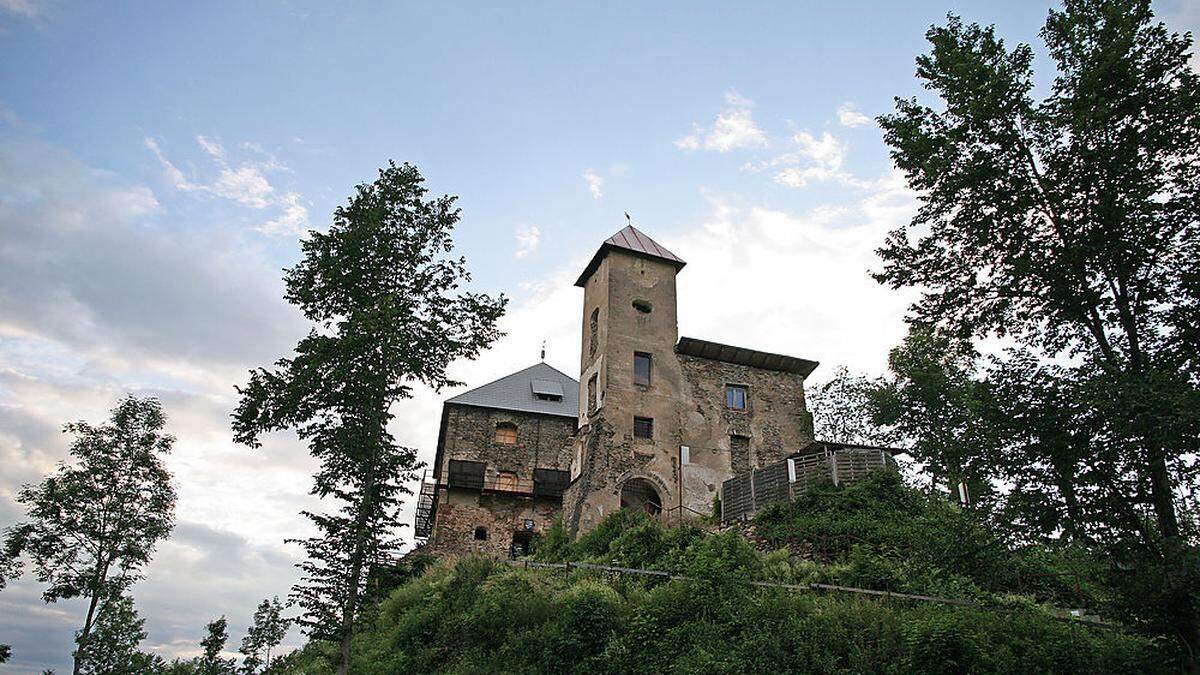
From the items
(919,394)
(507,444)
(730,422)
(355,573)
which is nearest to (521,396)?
(507,444)

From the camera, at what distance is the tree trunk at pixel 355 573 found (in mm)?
17344

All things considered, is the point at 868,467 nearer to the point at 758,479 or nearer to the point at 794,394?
the point at 758,479

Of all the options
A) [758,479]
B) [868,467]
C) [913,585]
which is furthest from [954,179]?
[758,479]

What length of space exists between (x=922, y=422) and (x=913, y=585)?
610 inches

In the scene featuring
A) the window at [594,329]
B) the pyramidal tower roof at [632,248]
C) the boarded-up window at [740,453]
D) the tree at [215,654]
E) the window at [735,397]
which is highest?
the pyramidal tower roof at [632,248]

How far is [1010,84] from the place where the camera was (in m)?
13.9

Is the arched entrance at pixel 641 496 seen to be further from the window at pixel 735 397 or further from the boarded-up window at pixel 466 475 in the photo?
the boarded-up window at pixel 466 475

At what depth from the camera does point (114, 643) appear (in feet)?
81.0

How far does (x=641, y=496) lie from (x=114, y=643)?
18163 millimetres

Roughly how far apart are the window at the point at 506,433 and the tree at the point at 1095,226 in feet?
81.8

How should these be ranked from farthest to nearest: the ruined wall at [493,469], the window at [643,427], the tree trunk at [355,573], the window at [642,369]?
the ruined wall at [493,469] → the window at [642,369] → the window at [643,427] → the tree trunk at [355,573]

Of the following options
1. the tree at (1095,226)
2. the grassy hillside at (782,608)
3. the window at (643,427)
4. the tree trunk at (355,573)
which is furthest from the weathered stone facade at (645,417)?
the tree at (1095,226)

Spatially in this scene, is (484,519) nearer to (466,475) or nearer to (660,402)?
(466,475)

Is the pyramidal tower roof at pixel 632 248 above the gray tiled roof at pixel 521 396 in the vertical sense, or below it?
above
